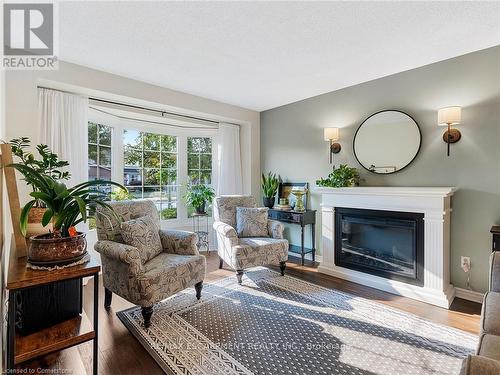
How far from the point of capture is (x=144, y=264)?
2.32 m

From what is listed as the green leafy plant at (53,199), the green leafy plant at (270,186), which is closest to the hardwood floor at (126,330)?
the green leafy plant at (53,199)

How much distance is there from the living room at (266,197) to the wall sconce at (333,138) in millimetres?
26

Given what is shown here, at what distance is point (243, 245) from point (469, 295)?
7.42 ft

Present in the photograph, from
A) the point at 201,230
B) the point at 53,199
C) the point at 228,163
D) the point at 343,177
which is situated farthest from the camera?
the point at 201,230

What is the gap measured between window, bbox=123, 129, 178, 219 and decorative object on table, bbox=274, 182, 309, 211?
1.70 meters

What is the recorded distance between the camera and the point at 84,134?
299 centimetres

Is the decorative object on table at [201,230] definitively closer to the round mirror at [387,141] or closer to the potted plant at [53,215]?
the round mirror at [387,141]

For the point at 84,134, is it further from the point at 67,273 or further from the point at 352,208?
the point at 352,208

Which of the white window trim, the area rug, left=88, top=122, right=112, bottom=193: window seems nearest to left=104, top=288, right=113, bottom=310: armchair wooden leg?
the area rug

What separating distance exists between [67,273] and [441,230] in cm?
293

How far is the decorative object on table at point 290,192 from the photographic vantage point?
3953mm

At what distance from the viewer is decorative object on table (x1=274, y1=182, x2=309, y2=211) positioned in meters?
3.95

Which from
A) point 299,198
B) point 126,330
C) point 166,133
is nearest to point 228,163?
point 166,133

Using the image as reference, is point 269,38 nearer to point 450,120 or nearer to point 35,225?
point 450,120
